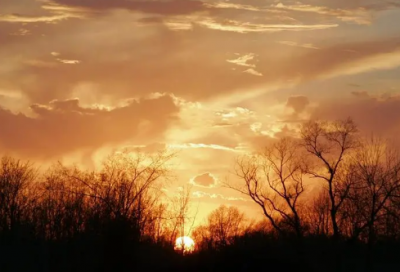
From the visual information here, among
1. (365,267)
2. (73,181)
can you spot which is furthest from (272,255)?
(73,181)

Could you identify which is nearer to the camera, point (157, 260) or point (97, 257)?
point (97, 257)

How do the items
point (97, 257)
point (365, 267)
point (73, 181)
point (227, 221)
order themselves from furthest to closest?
point (227, 221)
point (73, 181)
point (365, 267)
point (97, 257)

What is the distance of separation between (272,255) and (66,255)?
51.2 ft

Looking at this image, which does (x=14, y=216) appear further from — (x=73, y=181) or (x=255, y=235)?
(x=255, y=235)

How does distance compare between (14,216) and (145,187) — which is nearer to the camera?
(145,187)

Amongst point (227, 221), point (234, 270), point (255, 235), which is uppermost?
point (227, 221)

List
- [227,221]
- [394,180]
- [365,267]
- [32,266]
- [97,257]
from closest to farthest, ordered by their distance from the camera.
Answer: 1. [97,257]
2. [32,266]
3. [365,267]
4. [394,180]
5. [227,221]

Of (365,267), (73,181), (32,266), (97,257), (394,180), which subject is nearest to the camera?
(97,257)

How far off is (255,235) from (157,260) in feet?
67.6

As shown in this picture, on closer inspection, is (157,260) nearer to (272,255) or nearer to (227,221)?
(272,255)

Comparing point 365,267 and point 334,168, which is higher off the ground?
point 334,168

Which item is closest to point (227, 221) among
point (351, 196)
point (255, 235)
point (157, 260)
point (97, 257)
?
point (255, 235)

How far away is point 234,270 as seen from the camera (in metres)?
48.1

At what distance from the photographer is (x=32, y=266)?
172 feet
